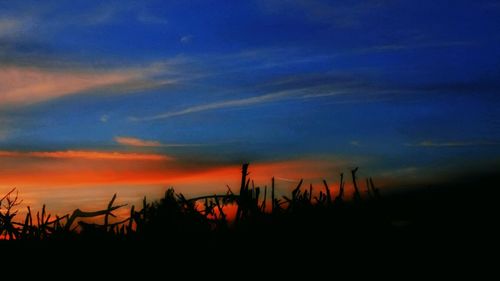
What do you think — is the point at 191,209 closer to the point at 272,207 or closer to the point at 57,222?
the point at 272,207

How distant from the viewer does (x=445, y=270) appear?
486 centimetres

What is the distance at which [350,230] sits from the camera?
539 cm

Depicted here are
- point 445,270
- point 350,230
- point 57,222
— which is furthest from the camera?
point 57,222

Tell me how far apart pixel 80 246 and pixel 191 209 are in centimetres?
106

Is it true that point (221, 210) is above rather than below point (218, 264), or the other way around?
above

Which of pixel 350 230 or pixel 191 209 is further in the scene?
pixel 191 209

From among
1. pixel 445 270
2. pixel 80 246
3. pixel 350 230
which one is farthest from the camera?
pixel 80 246

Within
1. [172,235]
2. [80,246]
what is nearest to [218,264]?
[172,235]

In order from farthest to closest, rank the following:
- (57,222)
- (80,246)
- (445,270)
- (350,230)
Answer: (57,222) → (80,246) → (350,230) → (445,270)

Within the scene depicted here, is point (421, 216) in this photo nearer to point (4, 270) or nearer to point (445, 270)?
point (445, 270)

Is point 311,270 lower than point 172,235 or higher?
lower

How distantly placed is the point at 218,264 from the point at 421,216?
1.81 meters

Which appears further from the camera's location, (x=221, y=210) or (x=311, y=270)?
(x=221, y=210)

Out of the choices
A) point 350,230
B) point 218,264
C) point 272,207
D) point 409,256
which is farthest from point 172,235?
point 409,256
